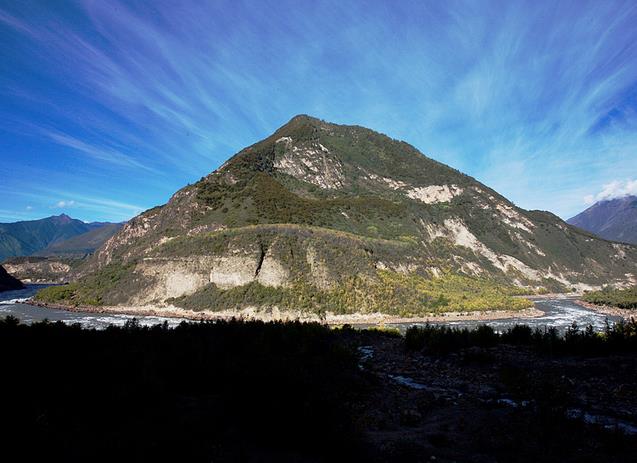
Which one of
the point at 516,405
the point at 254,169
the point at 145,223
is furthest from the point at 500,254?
the point at 516,405

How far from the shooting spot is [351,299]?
233 feet

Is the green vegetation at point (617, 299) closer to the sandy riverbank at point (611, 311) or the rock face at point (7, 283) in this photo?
the sandy riverbank at point (611, 311)

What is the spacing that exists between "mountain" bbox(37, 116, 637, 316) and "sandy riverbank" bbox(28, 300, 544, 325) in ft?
5.14

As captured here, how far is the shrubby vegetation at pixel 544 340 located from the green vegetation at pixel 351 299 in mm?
47988

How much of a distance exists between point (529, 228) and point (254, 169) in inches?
5158

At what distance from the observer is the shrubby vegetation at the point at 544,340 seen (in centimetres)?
1552

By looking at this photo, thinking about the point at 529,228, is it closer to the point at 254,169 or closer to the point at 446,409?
the point at 254,169

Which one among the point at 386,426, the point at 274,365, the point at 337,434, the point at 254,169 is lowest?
the point at 386,426

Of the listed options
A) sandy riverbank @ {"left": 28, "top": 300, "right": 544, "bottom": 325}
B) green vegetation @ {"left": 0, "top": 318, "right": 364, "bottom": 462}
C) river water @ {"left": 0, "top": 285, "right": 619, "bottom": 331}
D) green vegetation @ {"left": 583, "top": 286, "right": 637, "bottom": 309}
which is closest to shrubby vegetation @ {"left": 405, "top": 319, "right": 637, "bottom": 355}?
green vegetation @ {"left": 0, "top": 318, "right": 364, "bottom": 462}

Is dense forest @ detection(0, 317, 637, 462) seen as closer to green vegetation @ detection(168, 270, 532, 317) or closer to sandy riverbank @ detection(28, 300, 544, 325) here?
sandy riverbank @ detection(28, 300, 544, 325)

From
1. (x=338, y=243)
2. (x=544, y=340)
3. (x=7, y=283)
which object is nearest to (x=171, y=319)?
(x=338, y=243)

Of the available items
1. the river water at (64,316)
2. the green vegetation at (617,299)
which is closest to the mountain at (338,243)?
the river water at (64,316)

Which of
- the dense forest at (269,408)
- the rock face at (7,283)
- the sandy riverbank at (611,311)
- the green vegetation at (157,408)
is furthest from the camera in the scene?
the rock face at (7,283)

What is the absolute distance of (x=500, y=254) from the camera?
140750 mm
